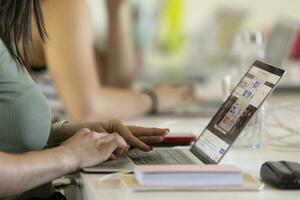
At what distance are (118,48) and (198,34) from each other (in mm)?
1417

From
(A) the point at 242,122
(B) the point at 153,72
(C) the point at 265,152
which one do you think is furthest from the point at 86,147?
(B) the point at 153,72

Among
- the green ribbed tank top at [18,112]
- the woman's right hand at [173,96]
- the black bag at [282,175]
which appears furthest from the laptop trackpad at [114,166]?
the woman's right hand at [173,96]

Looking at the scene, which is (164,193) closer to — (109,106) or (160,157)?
(160,157)

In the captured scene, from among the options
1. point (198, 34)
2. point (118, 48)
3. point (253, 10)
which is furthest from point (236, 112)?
point (253, 10)

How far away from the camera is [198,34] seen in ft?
14.3

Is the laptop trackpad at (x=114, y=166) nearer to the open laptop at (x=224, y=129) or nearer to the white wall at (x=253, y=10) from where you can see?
the open laptop at (x=224, y=129)

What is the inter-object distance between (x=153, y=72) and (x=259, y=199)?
2.80 meters

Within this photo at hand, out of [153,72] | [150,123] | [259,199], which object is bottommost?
[153,72]

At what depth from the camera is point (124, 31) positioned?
299cm

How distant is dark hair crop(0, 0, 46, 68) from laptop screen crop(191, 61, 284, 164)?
1.35 feet

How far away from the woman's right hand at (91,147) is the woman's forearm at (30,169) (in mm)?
27

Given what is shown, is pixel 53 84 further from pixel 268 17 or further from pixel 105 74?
pixel 268 17

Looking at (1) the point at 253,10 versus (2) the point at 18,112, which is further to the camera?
(1) the point at 253,10

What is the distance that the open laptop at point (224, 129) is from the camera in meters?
1.43
